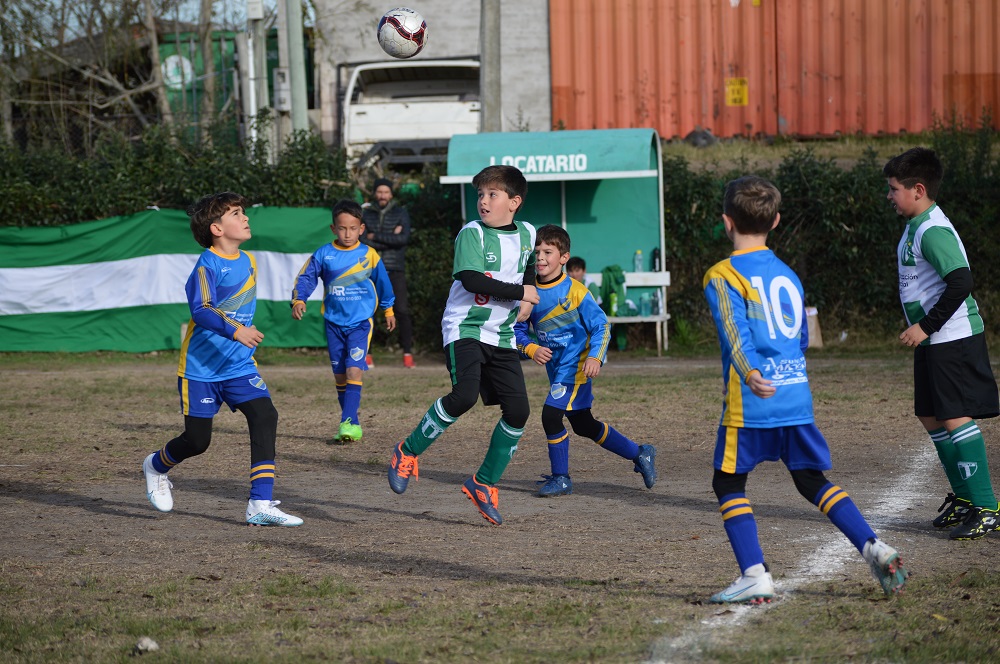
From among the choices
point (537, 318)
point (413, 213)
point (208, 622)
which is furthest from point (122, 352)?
point (208, 622)

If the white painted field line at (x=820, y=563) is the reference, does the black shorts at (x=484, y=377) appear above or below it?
above

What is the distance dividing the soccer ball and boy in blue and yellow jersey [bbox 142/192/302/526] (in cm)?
663

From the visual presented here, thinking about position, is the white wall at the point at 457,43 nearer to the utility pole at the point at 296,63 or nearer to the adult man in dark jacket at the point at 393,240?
the utility pole at the point at 296,63

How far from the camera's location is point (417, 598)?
4664 mm

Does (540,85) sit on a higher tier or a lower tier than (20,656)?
higher

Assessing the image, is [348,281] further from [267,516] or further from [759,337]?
[759,337]

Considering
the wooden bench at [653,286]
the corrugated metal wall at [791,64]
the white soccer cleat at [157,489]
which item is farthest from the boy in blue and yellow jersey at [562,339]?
the corrugated metal wall at [791,64]

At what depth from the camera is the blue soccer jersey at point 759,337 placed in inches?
Answer: 174

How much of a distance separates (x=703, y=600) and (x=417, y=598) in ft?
3.86

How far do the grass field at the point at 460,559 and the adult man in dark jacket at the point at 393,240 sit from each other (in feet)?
16.9

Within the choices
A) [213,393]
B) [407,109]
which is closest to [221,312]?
[213,393]

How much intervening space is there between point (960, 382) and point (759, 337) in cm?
182

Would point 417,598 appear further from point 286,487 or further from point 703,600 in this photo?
point 286,487

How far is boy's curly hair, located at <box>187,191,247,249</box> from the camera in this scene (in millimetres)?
6211
